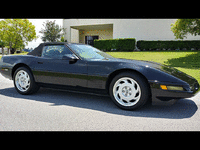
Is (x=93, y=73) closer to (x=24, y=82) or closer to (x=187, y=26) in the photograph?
(x=24, y=82)

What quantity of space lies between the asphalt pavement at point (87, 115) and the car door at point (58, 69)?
17.4 inches

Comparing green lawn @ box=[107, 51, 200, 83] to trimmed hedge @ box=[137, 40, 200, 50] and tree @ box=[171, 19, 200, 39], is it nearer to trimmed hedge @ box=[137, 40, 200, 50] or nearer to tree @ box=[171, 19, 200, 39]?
tree @ box=[171, 19, 200, 39]

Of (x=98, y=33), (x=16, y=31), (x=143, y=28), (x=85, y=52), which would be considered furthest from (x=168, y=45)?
(x=16, y=31)

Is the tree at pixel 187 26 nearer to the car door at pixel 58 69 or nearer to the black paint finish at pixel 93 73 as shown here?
the black paint finish at pixel 93 73

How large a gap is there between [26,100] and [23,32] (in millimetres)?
31913

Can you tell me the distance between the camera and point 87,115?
3156 millimetres

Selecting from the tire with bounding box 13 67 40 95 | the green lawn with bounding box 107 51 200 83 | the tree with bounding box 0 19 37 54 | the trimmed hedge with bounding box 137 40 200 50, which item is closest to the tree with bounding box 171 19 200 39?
the green lawn with bounding box 107 51 200 83

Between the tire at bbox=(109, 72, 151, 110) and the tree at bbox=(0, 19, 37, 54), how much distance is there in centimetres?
3240

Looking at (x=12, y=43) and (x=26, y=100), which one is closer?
(x=26, y=100)

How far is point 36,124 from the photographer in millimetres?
2729

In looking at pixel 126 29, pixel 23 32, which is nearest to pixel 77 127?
pixel 126 29

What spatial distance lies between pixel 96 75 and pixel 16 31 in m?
32.8
